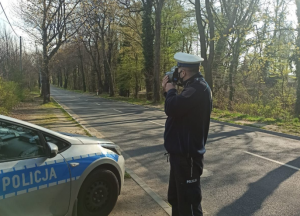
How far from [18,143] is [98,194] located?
1.25 m

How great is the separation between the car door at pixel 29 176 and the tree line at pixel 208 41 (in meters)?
14.6

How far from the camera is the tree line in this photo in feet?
63.5

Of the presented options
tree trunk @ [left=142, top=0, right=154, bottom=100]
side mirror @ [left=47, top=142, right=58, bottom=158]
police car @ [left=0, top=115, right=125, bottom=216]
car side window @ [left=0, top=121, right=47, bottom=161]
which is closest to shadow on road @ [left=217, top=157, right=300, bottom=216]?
police car @ [left=0, top=115, right=125, bottom=216]

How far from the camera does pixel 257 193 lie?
473cm

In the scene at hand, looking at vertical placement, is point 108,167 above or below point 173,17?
below

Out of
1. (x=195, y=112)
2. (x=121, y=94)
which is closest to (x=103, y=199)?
(x=195, y=112)

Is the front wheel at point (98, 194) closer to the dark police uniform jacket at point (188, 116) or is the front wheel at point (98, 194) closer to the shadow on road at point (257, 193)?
the dark police uniform jacket at point (188, 116)

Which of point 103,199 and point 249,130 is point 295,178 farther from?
point 249,130

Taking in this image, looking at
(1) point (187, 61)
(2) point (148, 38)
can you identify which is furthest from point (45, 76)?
(1) point (187, 61)

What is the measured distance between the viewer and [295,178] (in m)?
5.55

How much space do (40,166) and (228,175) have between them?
405 cm

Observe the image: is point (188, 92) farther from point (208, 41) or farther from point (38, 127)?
point (208, 41)

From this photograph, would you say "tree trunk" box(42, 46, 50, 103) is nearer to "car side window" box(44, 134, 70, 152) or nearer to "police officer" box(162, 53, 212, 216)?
"car side window" box(44, 134, 70, 152)

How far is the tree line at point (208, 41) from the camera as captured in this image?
19.3 metres
